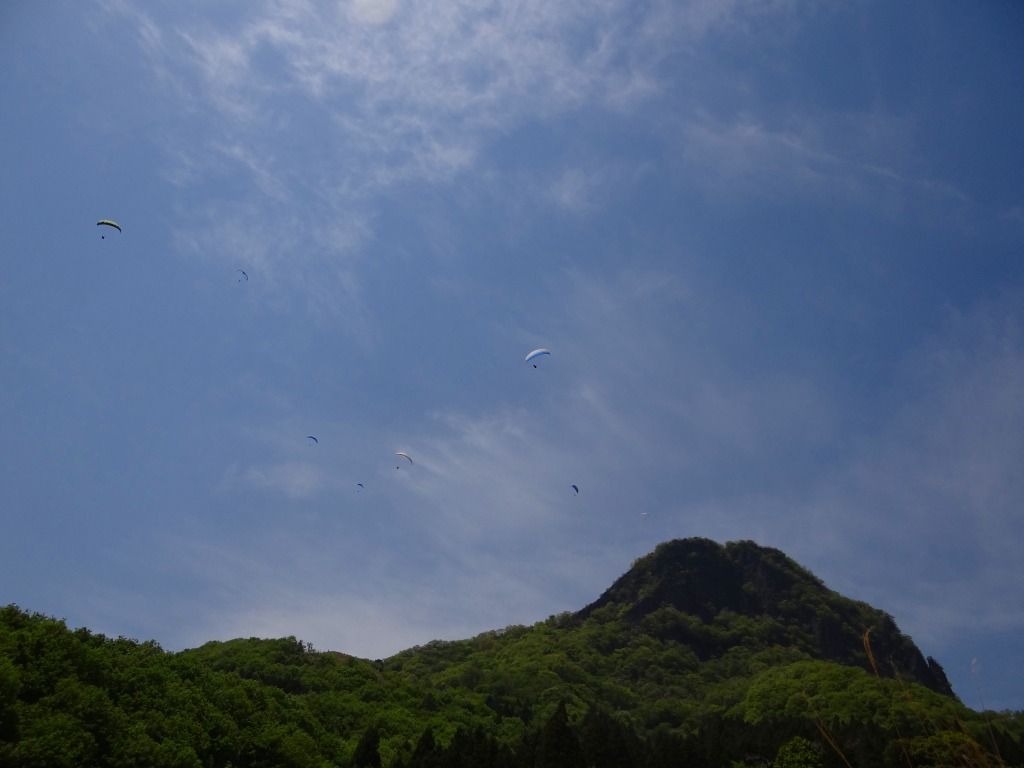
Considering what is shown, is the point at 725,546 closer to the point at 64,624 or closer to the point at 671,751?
the point at 671,751

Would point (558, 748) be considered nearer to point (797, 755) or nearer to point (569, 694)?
point (797, 755)

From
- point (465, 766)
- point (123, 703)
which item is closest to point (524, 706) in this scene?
point (465, 766)

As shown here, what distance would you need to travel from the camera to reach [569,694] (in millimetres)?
99375

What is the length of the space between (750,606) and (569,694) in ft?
213

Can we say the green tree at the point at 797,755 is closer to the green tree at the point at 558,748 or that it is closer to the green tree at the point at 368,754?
the green tree at the point at 558,748

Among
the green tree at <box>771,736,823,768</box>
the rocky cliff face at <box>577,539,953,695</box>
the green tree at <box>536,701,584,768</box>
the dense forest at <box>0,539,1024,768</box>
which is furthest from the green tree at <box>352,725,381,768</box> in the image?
the rocky cliff face at <box>577,539,953,695</box>

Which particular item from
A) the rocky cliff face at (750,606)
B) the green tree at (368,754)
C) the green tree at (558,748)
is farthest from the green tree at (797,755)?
Answer: the rocky cliff face at (750,606)

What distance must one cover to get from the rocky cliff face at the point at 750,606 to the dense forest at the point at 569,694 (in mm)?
369

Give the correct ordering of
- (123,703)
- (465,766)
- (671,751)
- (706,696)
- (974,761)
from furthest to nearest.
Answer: (706,696)
(671,751)
(465,766)
(123,703)
(974,761)

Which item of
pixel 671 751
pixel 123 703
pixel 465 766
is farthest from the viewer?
pixel 671 751

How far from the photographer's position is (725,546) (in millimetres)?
163875

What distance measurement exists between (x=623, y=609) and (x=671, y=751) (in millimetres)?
96395

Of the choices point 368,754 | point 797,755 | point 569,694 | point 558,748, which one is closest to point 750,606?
point 569,694

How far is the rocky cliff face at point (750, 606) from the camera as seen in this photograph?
139m
